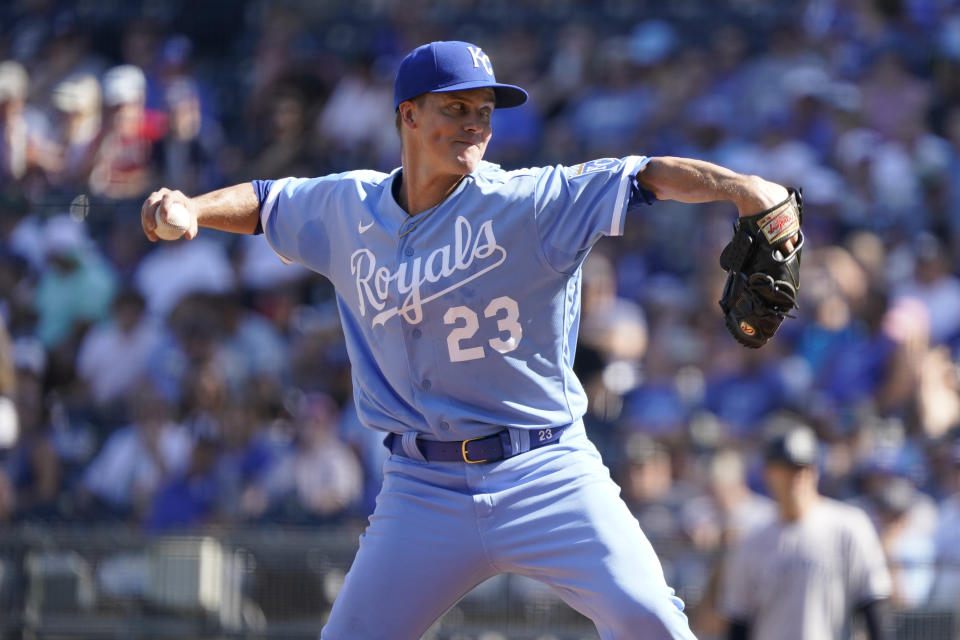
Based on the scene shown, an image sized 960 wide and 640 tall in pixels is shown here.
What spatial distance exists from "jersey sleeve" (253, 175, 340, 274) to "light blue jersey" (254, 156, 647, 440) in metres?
0.16

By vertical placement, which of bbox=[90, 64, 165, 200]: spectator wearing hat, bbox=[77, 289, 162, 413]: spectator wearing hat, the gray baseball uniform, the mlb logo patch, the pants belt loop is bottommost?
the gray baseball uniform

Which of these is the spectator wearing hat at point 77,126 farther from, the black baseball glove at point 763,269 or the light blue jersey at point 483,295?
the black baseball glove at point 763,269

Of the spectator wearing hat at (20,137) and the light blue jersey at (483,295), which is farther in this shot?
the spectator wearing hat at (20,137)

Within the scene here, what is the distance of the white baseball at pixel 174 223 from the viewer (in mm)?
3828

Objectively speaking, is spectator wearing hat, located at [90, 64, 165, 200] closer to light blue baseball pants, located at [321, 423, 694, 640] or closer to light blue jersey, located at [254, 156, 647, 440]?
light blue jersey, located at [254, 156, 647, 440]

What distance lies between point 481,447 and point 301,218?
94cm

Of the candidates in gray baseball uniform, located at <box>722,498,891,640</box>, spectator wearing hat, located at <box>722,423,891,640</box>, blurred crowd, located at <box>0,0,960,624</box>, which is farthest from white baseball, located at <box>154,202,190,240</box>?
blurred crowd, located at <box>0,0,960,624</box>

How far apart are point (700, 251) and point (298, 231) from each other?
5411 mm

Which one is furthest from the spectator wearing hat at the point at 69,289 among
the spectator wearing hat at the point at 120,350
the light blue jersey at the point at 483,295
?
the light blue jersey at the point at 483,295

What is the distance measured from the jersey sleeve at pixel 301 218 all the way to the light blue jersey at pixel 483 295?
0.16 m

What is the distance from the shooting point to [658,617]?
3713 mm

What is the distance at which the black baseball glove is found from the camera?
359cm

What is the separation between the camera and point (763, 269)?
365 centimetres

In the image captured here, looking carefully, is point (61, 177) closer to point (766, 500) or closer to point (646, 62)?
point (646, 62)
